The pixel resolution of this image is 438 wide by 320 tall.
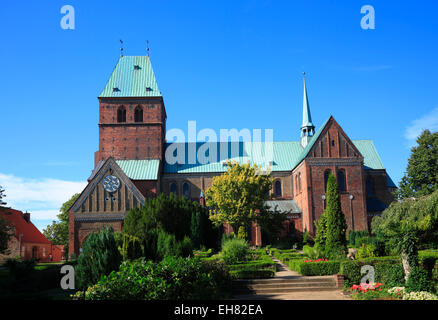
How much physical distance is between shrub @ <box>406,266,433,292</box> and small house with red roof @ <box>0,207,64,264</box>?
44934mm

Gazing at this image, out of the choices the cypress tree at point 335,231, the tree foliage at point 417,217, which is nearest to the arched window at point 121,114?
the cypress tree at point 335,231

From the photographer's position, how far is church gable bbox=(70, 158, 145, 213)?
42312 millimetres

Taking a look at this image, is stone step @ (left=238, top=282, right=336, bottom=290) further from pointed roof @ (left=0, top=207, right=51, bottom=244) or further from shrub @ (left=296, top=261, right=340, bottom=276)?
pointed roof @ (left=0, top=207, right=51, bottom=244)

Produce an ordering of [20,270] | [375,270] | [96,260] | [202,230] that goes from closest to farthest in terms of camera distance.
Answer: [96,260]
[20,270]
[375,270]
[202,230]

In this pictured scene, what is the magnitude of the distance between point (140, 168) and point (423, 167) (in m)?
31.0

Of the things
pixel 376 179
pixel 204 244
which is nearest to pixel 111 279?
pixel 204 244

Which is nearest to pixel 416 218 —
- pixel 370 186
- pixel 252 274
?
pixel 252 274

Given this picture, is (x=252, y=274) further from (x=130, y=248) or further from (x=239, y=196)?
(x=239, y=196)

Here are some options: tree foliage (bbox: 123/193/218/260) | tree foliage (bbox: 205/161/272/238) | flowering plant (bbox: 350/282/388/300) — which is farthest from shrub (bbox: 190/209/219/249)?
flowering plant (bbox: 350/282/388/300)

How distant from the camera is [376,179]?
53.4m

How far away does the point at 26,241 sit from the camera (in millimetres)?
53062

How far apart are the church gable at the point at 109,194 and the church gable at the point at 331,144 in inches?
821
